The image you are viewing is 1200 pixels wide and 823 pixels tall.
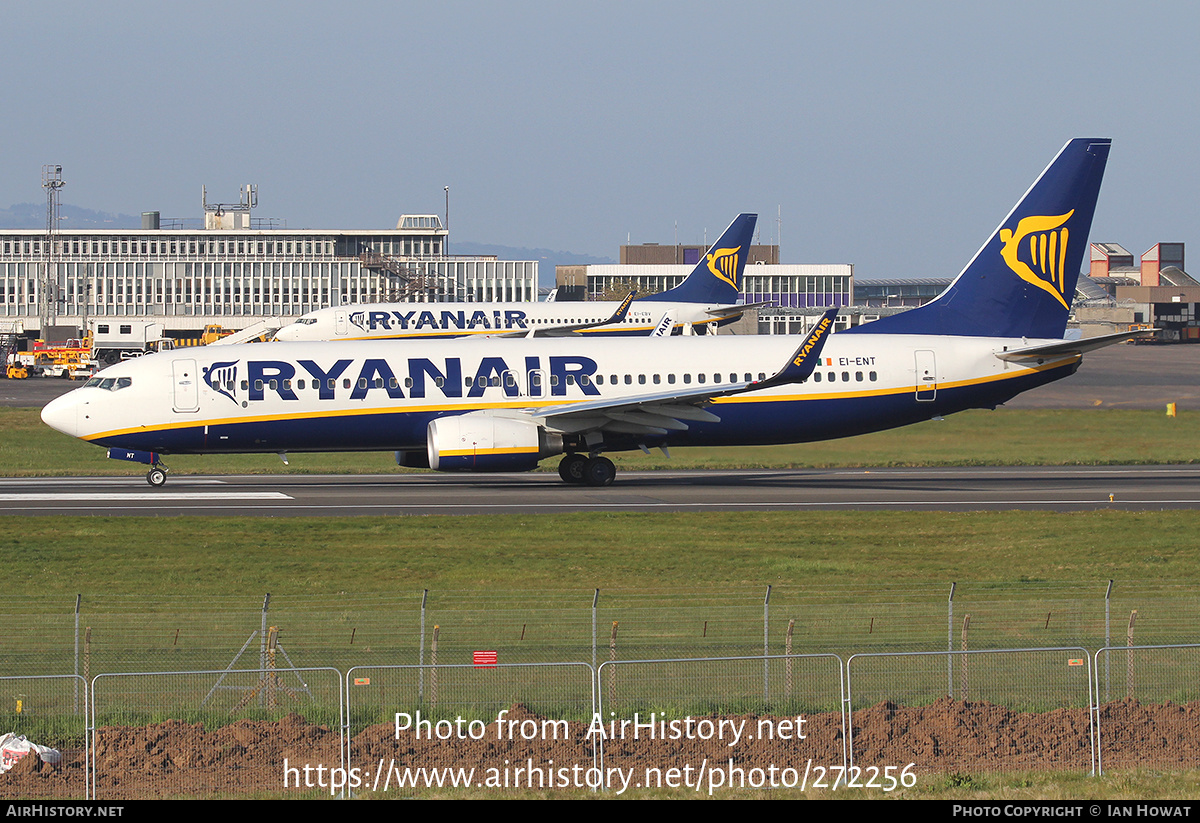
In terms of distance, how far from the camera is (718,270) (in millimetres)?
79938

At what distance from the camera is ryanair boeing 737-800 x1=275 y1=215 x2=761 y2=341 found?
6881cm

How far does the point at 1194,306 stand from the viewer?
524ft

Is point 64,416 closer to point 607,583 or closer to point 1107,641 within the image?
point 607,583

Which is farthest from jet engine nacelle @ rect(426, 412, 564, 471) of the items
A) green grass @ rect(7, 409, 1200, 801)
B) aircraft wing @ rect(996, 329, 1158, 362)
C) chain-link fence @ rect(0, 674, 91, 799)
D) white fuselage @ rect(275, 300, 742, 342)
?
white fuselage @ rect(275, 300, 742, 342)

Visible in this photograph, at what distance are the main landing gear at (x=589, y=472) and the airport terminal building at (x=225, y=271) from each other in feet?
411

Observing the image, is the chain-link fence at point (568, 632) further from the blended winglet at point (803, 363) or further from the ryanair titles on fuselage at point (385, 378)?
the ryanair titles on fuselage at point (385, 378)

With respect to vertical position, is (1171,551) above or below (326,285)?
below

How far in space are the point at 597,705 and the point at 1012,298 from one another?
29778mm

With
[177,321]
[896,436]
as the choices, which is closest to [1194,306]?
[177,321]

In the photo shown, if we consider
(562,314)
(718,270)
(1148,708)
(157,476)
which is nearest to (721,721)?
(1148,708)

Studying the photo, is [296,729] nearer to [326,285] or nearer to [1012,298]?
[1012,298]

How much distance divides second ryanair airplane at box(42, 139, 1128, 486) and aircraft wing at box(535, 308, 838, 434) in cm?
5

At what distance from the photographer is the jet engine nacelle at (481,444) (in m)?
35.3

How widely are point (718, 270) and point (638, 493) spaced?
147ft
